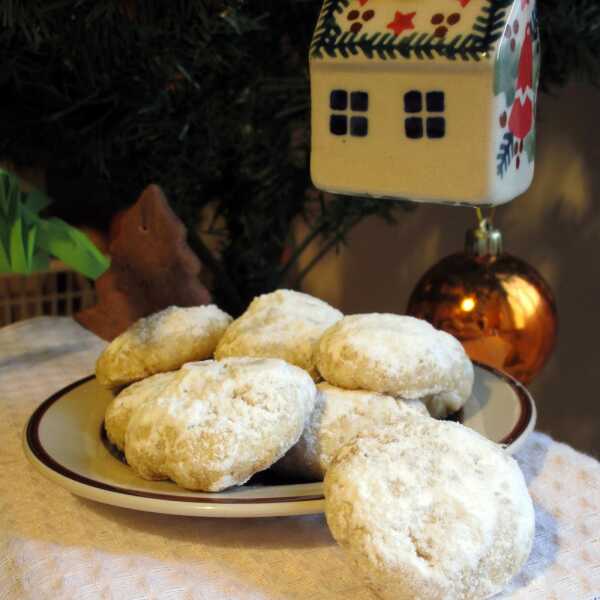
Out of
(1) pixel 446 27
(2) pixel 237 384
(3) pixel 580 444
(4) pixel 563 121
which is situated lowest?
(3) pixel 580 444

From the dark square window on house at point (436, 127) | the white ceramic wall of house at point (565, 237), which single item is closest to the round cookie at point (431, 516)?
the dark square window on house at point (436, 127)

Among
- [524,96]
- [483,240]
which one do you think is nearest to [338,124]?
[524,96]

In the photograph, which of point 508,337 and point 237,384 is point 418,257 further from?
point 237,384

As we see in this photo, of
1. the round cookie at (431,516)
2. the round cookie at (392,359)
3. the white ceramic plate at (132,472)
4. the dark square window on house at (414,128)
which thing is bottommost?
the white ceramic plate at (132,472)

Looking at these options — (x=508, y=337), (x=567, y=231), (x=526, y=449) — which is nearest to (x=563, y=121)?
(x=567, y=231)

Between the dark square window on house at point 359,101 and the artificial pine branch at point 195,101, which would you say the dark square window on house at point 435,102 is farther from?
the artificial pine branch at point 195,101

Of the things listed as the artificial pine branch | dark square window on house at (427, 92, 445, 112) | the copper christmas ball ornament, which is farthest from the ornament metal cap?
dark square window on house at (427, 92, 445, 112)
